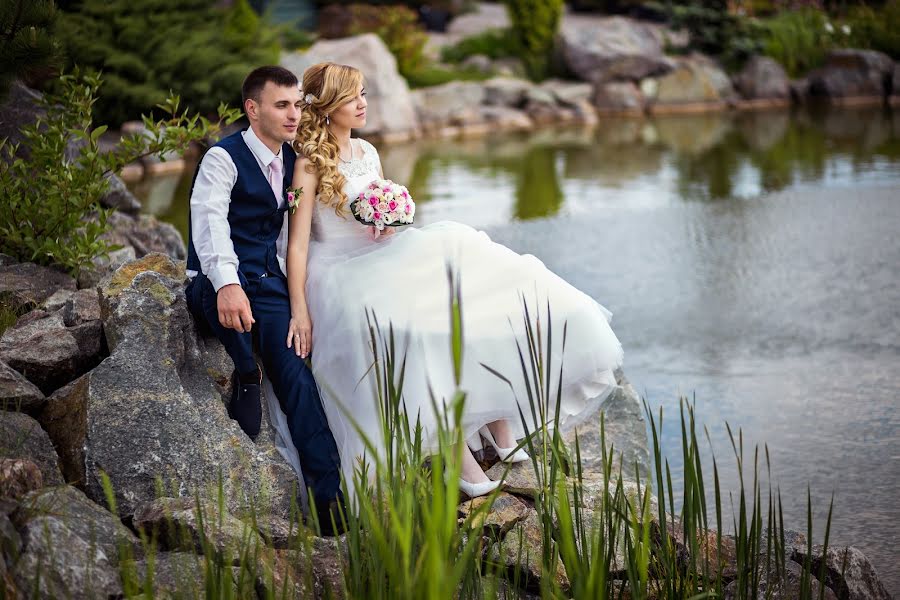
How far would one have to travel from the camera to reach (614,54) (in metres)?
14.8

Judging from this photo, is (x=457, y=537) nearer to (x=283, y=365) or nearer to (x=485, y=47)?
(x=283, y=365)

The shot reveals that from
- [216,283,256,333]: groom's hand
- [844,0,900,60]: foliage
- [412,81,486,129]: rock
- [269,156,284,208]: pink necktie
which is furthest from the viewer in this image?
[844,0,900,60]: foliage

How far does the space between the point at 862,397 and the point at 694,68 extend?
11.5 meters

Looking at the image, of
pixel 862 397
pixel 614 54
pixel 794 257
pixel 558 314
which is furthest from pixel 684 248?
pixel 614 54

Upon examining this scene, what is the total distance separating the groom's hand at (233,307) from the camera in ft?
9.27

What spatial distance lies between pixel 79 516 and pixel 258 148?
47.8 inches

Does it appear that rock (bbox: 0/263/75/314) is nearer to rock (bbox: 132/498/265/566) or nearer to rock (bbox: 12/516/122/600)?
rock (bbox: 132/498/265/566)

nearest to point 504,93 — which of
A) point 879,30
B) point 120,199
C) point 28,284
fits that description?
point 879,30

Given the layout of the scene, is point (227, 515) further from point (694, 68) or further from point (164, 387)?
point (694, 68)

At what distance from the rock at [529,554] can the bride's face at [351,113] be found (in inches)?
52.3

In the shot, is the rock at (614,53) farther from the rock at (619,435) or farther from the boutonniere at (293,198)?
the boutonniere at (293,198)

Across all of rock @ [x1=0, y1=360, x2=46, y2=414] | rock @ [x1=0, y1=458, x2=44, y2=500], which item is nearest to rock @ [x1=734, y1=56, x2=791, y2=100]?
rock @ [x1=0, y1=360, x2=46, y2=414]

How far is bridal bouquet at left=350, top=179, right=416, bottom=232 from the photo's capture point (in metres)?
3.15

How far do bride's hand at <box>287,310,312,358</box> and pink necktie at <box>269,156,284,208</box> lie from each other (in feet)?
1.21
